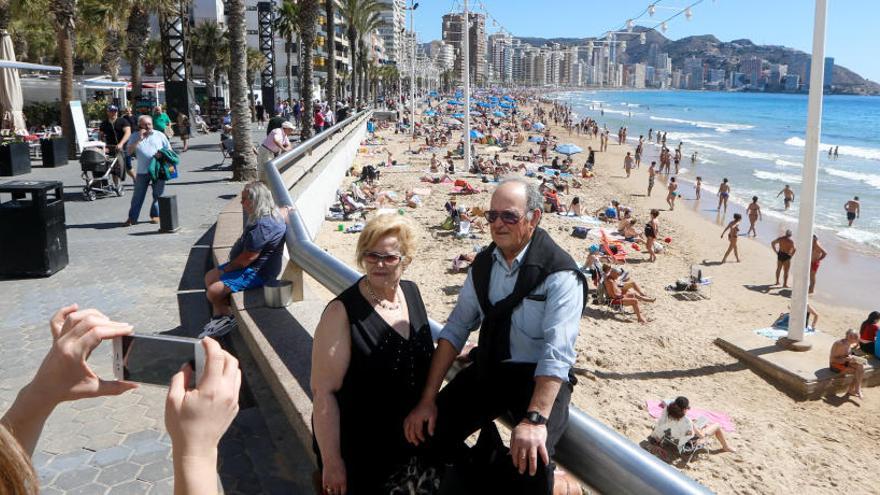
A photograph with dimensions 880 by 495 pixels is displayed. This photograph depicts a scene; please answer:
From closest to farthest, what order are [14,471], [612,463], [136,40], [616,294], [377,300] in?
[14,471]
[612,463]
[377,300]
[616,294]
[136,40]

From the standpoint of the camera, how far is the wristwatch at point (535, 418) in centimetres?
203

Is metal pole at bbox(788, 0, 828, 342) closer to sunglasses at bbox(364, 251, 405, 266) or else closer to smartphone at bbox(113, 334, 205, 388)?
sunglasses at bbox(364, 251, 405, 266)

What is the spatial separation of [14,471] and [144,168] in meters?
9.05

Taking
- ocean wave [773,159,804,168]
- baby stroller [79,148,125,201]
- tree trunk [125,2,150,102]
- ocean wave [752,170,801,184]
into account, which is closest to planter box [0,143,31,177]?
baby stroller [79,148,125,201]

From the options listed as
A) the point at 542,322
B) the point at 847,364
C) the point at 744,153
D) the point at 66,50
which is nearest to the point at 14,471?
Result: the point at 542,322

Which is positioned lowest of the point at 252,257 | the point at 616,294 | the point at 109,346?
the point at 616,294

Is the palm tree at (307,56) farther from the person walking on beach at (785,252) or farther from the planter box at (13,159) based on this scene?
the person walking on beach at (785,252)

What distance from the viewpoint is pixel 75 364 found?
1314 millimetres

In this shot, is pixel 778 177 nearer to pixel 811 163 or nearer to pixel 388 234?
pixel 811 163

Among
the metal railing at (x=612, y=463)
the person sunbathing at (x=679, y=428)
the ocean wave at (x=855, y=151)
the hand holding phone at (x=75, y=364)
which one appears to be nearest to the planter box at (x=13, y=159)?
the person sunbathing at (x=679, y=428)

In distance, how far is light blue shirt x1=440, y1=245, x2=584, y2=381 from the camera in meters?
2.20

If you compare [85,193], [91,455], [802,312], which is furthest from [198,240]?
[802,312]

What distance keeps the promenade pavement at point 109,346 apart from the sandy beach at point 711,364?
3970 mm

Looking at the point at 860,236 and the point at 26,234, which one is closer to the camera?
the point at 26,234
